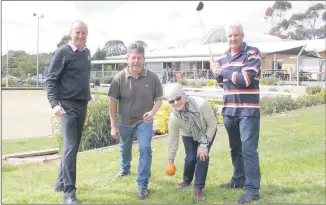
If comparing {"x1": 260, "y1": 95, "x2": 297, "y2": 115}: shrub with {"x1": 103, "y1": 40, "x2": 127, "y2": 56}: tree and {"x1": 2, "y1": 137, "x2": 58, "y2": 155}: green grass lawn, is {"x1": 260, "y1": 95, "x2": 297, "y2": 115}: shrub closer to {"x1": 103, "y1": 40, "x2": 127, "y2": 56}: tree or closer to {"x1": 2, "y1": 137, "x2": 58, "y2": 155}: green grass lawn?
{"x1": 2, "y1": 137, "x2": 58, "y2": 155}: green grass lawn

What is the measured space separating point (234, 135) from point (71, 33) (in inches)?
81.1

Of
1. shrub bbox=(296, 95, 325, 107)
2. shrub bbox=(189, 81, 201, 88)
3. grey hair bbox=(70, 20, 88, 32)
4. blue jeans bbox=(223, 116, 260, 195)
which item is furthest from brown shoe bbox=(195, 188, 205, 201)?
shrub bbox=(189, 81, 201, 88)

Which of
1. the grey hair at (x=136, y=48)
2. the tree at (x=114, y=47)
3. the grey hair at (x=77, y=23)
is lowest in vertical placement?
the grey hair at (x=136, y=48)

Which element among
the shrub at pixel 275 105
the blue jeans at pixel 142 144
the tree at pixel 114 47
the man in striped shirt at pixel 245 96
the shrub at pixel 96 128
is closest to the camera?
the man in striped shirt at pixel 245 96

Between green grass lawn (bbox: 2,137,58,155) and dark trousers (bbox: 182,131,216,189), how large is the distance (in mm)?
4136

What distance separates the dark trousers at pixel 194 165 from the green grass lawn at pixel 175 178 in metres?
0.18

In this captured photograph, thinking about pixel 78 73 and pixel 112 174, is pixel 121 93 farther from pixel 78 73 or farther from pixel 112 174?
pixel 112 174

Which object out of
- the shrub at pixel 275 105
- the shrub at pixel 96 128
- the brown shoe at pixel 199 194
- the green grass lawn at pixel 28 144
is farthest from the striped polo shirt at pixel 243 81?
the shrub at pixel 275 105

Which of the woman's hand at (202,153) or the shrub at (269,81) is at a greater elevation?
the shrub at (269,81)

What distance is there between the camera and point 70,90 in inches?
167

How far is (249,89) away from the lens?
4.33 meters

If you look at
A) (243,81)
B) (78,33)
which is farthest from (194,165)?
(78,33)

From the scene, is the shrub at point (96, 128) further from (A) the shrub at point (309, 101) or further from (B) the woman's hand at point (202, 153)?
(A) the shrub at point (309, 101)

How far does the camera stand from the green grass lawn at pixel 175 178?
442 cm
